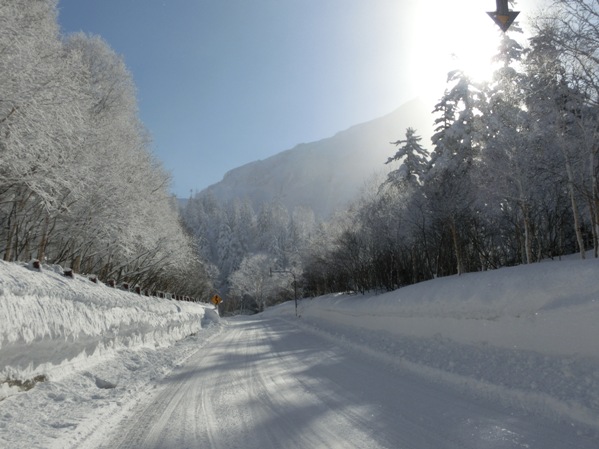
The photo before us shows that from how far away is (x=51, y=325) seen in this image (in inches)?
285

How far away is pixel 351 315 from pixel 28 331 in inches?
821

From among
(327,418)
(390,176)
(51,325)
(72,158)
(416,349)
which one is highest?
(390,176)

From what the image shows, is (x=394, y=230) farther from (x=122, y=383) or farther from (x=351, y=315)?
(x=122, y=383)

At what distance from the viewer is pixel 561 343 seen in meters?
7.96

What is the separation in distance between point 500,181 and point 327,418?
53.0ft

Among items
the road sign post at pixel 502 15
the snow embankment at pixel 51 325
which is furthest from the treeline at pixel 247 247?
the road sign post at pixel 502 15

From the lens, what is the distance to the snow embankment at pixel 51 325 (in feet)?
20.3

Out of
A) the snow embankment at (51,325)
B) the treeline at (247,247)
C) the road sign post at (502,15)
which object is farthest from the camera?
the treeline at (247,247)

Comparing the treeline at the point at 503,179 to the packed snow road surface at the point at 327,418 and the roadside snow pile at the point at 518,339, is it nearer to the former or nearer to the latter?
the roadside snow pile at the point at 518,339

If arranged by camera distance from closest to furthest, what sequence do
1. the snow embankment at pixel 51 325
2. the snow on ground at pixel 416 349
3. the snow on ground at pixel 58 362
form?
the snow on ground at pixel 58 362
the snow on ground at pixel 416 349
the snow embankment at pixel 51 325

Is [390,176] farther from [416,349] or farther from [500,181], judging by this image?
[416,349]

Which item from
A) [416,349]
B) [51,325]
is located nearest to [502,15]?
[51,325]

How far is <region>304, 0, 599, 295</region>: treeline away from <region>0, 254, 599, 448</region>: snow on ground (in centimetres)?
479

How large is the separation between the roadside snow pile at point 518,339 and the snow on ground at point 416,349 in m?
0.02
